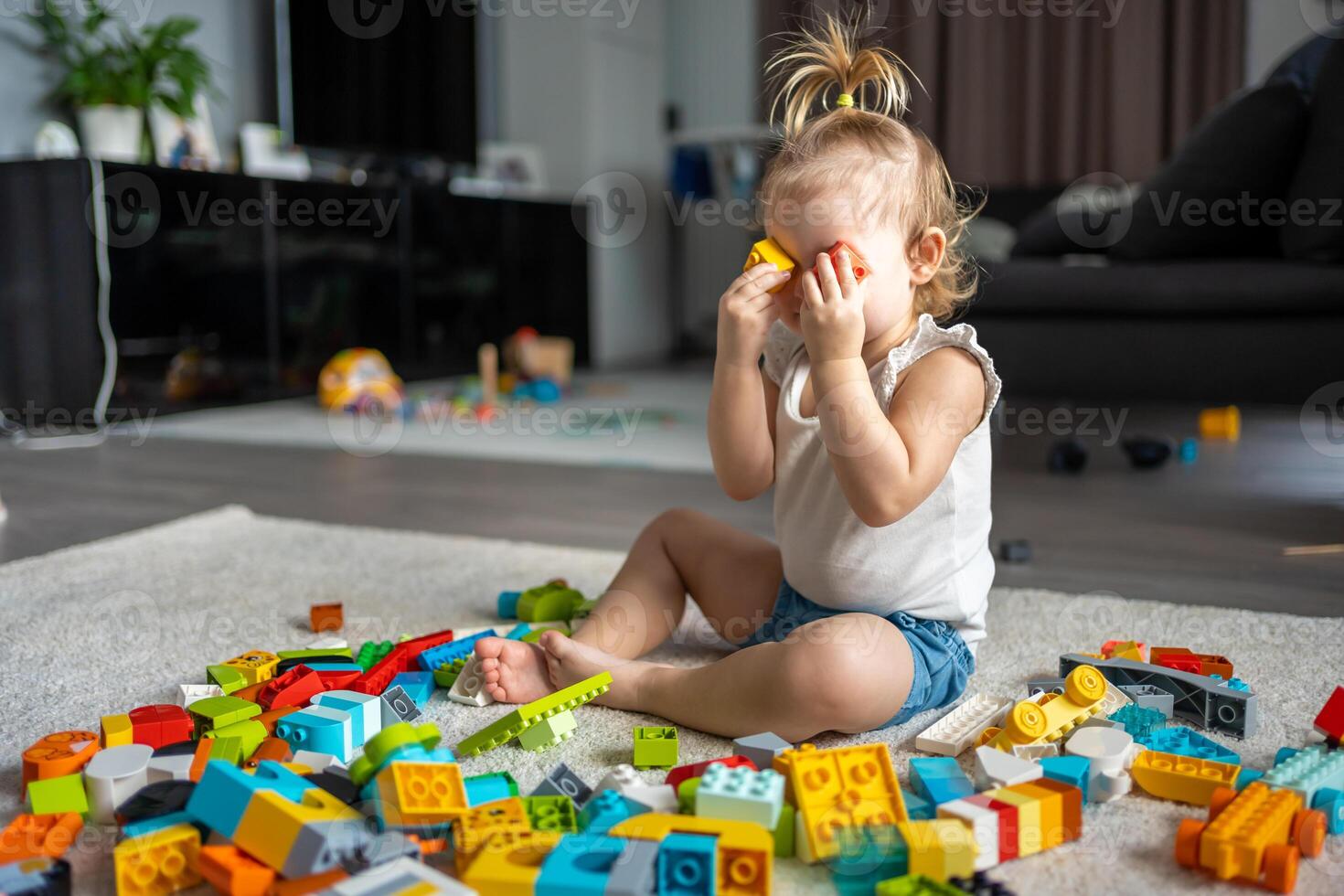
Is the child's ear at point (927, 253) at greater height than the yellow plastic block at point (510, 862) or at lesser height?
greater

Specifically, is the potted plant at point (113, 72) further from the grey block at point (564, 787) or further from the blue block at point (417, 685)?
the grey block at point (564, 787)

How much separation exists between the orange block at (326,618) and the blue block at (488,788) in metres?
0.48

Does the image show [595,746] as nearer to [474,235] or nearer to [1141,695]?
[1141,695]

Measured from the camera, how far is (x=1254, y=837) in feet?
2.17

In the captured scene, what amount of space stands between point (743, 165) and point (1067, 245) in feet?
6.02

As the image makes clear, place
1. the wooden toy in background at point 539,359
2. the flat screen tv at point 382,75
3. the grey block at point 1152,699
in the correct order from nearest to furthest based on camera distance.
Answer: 1. the grey block at point 1152,699
2. the flat screen tv at point 382,75
3. the wooden toy in background at point 539,359

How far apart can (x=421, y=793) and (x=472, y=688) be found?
28cm

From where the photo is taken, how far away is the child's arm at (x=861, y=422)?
2.81ft

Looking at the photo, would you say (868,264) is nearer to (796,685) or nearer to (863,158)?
(863,158)

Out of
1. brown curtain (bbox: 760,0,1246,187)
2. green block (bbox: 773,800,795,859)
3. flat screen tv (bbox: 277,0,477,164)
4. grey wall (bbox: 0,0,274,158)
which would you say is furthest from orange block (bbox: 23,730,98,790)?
brown curtain (bbox: 760,0,1246,187)

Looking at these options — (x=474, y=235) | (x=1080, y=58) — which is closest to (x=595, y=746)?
(x=474, y=235)

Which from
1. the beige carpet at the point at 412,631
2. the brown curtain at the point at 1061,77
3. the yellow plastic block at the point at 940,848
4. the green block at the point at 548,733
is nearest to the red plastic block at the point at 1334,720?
the beige carpet at the point at 412,631

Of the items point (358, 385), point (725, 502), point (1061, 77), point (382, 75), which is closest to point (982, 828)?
point (725, 502)

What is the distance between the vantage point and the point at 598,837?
67 centimetres
